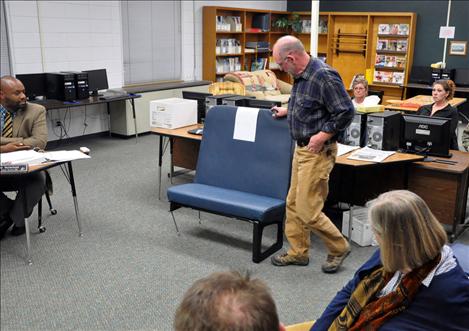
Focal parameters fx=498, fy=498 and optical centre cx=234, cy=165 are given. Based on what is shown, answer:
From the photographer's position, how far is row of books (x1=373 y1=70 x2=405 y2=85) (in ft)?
32.9

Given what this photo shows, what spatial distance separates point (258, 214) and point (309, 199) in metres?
0.39

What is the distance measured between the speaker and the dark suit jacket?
2536mm

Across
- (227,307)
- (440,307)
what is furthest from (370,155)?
(227,307)

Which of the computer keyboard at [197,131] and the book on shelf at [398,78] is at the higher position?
the book on shelf at [398,78]

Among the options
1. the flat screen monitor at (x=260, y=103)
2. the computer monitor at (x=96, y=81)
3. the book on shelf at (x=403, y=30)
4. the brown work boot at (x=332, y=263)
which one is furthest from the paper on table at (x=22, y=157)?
the book on shelf at (x=403, y=30)

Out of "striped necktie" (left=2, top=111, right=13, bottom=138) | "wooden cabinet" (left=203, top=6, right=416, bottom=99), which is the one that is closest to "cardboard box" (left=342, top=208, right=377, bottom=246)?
"striped necktie" (left=2, top=111, right=13, bottom=138)

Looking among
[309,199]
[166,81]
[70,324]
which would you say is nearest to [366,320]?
[309,199]

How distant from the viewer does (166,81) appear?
29.1 ft

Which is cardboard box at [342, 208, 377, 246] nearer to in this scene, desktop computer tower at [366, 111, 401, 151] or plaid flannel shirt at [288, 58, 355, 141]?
desktop computer tower at [366, 111, 401, 151]

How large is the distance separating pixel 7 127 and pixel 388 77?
810 centimetres

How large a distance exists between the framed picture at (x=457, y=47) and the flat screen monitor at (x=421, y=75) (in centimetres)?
54

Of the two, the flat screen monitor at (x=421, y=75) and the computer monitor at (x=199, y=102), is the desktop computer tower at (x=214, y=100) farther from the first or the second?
the flat screen monitor at (x=421, y=75)

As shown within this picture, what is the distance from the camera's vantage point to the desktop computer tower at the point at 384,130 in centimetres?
404

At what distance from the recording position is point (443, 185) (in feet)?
12.6
